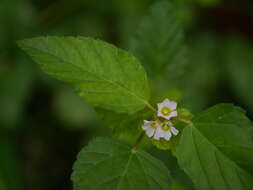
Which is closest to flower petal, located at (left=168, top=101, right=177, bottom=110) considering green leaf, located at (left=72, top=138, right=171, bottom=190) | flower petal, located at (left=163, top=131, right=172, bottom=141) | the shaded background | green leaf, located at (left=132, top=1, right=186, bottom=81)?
flower petal, located at (left=163, top=131, right=172, bottom=141)

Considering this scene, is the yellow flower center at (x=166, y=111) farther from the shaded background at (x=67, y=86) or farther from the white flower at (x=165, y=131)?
the shaded background at (x=67, y=86)

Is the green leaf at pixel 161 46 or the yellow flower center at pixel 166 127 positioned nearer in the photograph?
the yellow flower center at pixel 166 127

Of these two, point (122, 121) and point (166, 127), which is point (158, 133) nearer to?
point (166, 127)

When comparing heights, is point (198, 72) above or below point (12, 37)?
above

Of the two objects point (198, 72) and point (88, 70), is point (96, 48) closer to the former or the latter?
point (88, 70)

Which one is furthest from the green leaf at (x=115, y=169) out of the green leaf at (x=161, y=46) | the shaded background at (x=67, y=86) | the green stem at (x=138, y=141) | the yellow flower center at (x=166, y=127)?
the shaded background at (x=67, y=86)

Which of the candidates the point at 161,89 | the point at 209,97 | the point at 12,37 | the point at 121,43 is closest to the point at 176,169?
the point at 161,89
